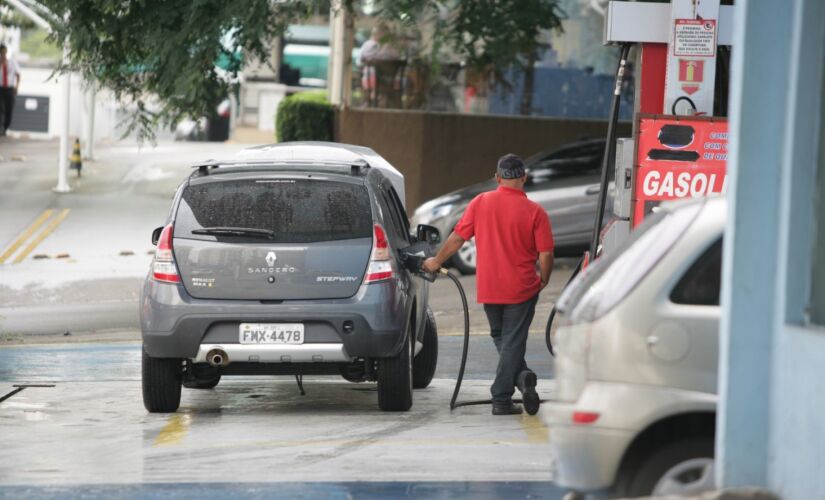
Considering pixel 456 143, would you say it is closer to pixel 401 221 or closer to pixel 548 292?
pixel 548 292

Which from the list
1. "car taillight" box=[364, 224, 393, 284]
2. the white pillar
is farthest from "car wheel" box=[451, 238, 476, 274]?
"car taillight" box=[364, 224, 393, 284]

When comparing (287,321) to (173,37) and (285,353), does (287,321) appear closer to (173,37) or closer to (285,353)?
(285,353)

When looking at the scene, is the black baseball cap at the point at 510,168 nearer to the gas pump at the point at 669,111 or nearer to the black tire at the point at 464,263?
the gas pump at the point at 669,111

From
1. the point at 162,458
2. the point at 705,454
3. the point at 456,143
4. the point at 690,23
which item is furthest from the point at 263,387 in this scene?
the point at 456,143

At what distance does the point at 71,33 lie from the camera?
53.5 feet

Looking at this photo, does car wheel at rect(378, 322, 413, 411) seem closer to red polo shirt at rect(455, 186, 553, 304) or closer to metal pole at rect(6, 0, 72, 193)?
red polo shirt at rect(455, 186, 553, 304)

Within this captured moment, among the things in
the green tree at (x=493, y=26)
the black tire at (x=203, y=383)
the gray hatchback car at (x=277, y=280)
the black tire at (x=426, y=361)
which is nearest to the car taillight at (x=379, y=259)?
the gray hatchback car at (x=277, y=280)

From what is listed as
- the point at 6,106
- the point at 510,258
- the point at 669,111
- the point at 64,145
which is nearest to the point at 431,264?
the point at 510,258

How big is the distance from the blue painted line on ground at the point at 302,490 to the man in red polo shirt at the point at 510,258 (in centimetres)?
225

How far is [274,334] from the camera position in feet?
32.1

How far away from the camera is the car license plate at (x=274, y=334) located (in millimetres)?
9758

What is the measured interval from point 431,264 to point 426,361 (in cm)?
158

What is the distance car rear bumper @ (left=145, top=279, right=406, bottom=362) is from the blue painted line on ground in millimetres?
1821

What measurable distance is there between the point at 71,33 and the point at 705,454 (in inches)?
452
